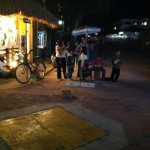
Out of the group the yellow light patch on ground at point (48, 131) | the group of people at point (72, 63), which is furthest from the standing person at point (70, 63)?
the yellow light patch on ground at point (48, 131)

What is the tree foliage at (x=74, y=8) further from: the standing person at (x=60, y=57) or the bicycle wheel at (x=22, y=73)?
the bicycle wheel at (x=22, y=73)

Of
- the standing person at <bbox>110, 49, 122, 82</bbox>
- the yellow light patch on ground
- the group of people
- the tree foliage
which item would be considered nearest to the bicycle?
the group of people

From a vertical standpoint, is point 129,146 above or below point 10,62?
below

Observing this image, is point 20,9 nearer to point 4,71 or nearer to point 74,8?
point 4,71

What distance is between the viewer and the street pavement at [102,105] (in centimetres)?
600

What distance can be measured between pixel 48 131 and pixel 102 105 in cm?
276

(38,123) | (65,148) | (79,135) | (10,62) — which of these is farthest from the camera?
(10,62)

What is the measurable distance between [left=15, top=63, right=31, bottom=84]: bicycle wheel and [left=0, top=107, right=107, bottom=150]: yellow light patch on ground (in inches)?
165

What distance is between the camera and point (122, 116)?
7.57m

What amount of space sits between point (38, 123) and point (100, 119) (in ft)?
5.20

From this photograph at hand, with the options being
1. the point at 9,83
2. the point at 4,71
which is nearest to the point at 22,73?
the point at 9,83

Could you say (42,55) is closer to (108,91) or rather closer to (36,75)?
(36,75)

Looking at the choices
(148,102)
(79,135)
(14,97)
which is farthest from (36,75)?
(79,135)

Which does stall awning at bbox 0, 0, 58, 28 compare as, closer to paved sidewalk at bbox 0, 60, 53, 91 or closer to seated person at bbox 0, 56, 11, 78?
seated person at bbox 0, 56, 11, 78
